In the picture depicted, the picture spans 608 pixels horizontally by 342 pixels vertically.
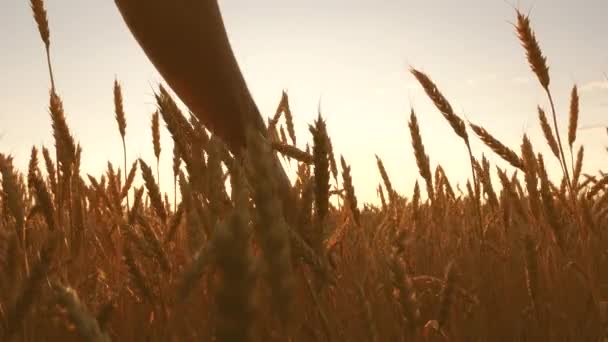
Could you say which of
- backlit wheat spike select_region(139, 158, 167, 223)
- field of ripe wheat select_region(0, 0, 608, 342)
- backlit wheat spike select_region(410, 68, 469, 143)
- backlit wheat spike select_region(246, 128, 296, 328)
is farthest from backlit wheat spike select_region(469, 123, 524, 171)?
backlit wheat spike select_region(246, 128, 296, 328)

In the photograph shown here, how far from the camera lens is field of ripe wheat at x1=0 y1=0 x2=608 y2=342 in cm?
40

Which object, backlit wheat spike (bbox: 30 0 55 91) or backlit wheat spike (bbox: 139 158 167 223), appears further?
backlit wheat spike (bbox: 30 0 55 91)

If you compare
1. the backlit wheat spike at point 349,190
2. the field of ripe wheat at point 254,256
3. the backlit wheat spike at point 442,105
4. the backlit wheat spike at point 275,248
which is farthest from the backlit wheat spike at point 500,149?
the backlit wheat spike at point 275,248

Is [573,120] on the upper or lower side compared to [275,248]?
upper

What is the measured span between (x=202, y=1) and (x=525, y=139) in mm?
856

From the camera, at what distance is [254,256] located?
12.5 inches

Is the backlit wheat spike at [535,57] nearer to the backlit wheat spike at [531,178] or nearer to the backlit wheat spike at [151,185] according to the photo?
the backlit wheat spike at [531,178]

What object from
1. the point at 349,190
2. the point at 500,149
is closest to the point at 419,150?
the point at 500,149

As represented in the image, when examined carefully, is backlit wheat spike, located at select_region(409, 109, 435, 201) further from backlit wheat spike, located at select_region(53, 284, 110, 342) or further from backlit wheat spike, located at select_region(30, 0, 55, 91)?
backlit wheat spike, located at select_region(53, 284, 110, 342)

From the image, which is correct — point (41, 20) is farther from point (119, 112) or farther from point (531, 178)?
point (531, 178)

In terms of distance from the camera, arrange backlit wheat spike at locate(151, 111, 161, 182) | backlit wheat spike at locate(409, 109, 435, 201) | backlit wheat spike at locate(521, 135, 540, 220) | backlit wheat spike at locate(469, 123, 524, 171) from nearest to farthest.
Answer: backlit wheat spike at locate(521, 135, 540, 220) → backlit wheat spike at locate(469, 123, 524, 171) → backlit wheat spike at locate(409, 109, 435, 201) → backlit wheat spike at locate(151, 111, 161, 182)

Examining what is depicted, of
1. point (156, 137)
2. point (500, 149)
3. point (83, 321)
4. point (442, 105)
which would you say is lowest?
point (83, 321)

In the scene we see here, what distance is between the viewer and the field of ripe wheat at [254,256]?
0.40 meters

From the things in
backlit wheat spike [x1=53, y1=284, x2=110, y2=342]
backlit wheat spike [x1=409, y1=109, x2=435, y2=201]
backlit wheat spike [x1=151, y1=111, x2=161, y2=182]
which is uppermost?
backlit wheat spike [x1=151, y1=111, x2=161, y2=182]
